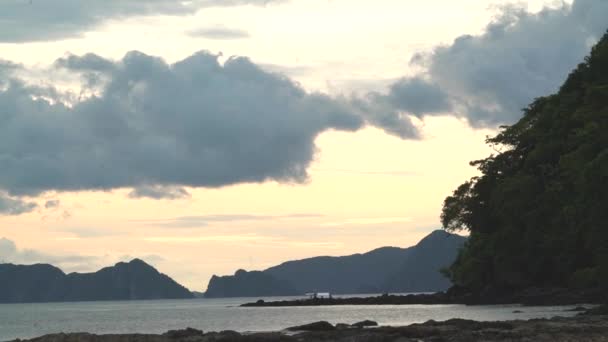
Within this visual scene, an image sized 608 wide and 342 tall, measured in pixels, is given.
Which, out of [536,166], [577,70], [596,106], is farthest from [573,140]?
[577,70]

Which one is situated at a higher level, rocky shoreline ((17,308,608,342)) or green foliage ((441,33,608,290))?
green foliage ((441,33,608,290))

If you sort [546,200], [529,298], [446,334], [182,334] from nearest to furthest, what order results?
[446,334]
[182,334]
[546,200]
[529,298]

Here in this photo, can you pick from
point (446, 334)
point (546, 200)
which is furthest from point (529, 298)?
point (446, 334)

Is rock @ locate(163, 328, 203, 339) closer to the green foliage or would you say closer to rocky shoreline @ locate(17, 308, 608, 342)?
rocky shoreline @ locate(17, 308, 608, 342)

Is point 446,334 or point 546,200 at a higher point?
point 546,200

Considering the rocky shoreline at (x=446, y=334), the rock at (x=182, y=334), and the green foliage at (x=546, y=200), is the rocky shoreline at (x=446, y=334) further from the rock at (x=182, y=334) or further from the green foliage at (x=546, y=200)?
the green foliage at (x=546, y=200)

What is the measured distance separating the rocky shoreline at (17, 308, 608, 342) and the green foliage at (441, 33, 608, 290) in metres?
13.7

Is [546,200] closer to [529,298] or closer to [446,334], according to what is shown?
[529,298]

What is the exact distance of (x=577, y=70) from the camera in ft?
359

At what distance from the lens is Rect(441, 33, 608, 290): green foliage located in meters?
73.8

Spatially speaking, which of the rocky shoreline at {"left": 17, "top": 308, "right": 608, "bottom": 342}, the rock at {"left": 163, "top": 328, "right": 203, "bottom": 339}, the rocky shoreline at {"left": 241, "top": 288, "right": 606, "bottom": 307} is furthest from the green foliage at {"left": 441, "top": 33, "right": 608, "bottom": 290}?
the rock at {"left": 163, "top": 328, "right": 203, "bottom": 339}

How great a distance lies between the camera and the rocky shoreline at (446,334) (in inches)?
1881

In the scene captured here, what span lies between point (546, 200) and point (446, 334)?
46572mm

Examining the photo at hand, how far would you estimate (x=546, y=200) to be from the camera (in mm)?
95000
